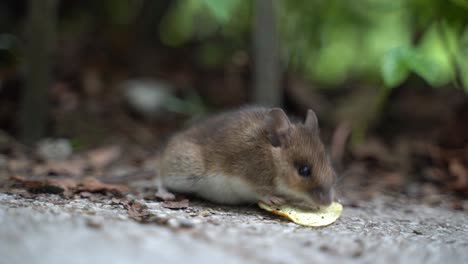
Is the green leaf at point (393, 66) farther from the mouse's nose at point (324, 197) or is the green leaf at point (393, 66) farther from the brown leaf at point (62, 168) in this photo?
the brown leaf at point (62, 168)

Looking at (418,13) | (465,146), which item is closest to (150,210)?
(465,146)

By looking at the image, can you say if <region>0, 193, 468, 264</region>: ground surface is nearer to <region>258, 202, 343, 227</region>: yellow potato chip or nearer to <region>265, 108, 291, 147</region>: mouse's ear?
<region>258, 202, 343, 227</region>: yellow potato chip

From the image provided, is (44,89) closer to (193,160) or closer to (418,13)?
(193,160)

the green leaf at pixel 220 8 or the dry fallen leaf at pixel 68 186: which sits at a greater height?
the green leaf at pixel 220 8

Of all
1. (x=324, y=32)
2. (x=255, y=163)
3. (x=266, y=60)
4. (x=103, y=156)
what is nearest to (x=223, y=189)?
(x=255, y=163)

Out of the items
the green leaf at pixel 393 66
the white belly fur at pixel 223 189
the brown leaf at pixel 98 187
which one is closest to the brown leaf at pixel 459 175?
the green leaf at pixel 393 66
